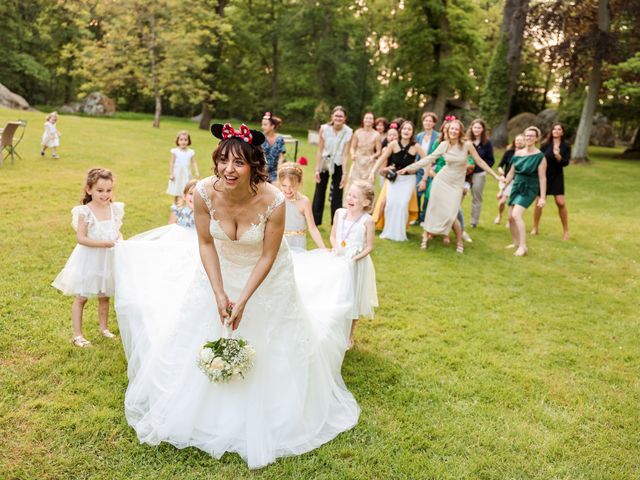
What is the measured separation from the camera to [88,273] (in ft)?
15.2

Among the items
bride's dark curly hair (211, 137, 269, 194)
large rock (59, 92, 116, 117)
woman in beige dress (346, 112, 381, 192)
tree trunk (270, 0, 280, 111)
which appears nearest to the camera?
bride's dark curly hair (211, 137, 269, 194)

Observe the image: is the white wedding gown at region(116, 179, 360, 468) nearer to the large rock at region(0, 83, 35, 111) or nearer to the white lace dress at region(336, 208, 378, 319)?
the white lace dress at region(336, 208, 378, 319)

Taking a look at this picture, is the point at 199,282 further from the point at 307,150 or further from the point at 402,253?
the point at 307,150

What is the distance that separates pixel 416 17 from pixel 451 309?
98.7 ft

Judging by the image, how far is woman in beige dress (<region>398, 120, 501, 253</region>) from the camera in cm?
873

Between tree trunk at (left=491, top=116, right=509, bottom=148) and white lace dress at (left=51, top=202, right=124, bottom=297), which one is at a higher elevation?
tree trunk at (left=491, top=116, right=509, bottom=148)

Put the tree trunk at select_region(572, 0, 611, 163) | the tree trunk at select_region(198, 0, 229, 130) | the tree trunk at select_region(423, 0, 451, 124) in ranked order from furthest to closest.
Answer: the tree trunk at select_region(198, 0, 229, 130)
the tree trunk at select_region(423, 0, 451, 124)
the tree trunk at select_region(572, 0, 611, 163)

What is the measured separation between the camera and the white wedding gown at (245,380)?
3494 millimetres

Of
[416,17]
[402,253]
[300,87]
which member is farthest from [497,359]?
[300,87]

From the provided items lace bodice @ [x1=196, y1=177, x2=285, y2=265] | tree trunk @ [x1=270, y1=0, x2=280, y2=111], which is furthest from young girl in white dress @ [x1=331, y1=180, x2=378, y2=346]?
tree trunk @ [x1=270, y1=0, x2=280, y2=111]

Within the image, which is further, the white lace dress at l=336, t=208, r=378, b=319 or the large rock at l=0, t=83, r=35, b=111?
the large rock at l=0, t=83, r=35, b=111

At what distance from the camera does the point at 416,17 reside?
105ft

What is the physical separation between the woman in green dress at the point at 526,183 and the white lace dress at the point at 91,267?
7502 mm

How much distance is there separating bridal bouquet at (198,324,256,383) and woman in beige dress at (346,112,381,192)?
23.8 feet
